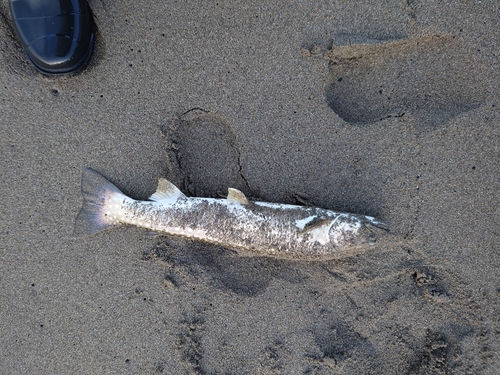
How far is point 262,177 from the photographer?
3391 millimetres

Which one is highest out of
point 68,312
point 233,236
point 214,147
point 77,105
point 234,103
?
point 234,103

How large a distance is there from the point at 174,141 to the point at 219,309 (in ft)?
6.05

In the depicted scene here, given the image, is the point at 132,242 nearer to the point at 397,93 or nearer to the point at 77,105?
the point at 77,105

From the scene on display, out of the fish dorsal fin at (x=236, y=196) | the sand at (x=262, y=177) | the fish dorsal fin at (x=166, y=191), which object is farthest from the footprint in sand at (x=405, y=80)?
the fish dorsal fin at (x=166, y=191)

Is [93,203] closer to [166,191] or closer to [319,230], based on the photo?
[166,191]

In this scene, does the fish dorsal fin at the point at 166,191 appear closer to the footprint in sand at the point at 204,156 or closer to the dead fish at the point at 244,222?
the dead fish at the point at 244,222

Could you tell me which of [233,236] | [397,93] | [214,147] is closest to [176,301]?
[233,236]

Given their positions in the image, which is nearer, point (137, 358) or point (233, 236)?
point (233, 236)

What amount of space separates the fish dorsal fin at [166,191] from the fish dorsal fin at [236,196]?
0.50m

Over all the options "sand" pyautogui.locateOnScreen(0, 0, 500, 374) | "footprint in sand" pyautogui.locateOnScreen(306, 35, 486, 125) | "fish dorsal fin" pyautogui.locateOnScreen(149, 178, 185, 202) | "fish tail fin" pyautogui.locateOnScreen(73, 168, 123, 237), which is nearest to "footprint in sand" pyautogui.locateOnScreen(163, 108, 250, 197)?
"sand" pyautogui.locateOnScreen(0, 0, 500, 374)

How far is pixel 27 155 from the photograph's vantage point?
11.3 ft

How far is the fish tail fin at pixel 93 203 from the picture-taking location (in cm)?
338

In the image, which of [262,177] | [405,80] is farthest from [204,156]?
[405,80]

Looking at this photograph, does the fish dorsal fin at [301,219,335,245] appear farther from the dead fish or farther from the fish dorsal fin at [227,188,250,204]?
the fish dorsal fin at [227,188,250,204]
